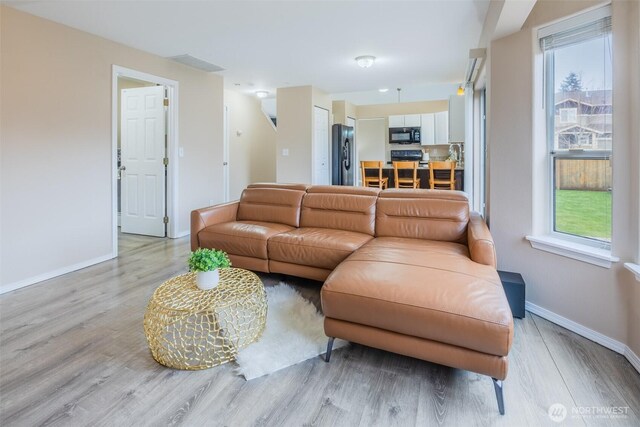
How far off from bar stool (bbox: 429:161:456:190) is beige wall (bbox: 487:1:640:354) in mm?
2719

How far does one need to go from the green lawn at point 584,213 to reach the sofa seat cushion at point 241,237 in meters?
2.10

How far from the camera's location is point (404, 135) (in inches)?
341

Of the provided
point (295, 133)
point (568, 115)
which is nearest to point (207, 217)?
point (568, 115)

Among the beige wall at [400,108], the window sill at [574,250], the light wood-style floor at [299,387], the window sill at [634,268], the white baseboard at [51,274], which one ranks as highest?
the beige wall at [400,108]

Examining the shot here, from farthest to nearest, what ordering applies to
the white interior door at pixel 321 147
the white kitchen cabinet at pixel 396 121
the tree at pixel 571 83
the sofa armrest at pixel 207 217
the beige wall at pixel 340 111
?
1. the white kitchen cabinet at pixel 396 121
2. the beige wall at pixel 340 111
3. the white interior door at pixel 321 147
4. the sofa armrest at pixel 207 217
5. the tree at pixel 571 83

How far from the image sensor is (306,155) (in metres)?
6.16

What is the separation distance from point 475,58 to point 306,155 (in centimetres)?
334

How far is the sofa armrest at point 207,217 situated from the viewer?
3.20 metres

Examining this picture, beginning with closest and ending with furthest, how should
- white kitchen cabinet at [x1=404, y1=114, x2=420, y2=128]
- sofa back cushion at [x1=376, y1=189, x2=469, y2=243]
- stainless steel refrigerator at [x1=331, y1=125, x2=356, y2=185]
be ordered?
sofa back cushion at [x1=376, y1=189, x2=469, y2=243]
stainless steel refrigerator at [x1=331, y1=125, x2=356, y2=185]
white kitchen cabinet at [x1=404, y1=114, x2=420, y2=128]

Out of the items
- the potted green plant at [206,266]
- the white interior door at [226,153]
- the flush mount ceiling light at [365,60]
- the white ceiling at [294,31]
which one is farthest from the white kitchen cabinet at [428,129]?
the potted green plant at [206,266]

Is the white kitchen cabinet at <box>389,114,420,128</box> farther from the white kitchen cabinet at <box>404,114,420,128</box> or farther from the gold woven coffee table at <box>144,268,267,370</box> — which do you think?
the gold woven coffee table at <box>144,268,267,370</box>

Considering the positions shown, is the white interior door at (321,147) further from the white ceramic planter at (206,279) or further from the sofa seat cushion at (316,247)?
the white ceramic planter at (206,279)

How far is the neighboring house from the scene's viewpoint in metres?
2.07

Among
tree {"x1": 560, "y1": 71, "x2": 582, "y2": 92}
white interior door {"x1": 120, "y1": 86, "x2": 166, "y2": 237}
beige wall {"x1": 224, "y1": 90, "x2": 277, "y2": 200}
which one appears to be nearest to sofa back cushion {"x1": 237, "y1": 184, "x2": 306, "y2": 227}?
white interior door {"x1": 120, "y1": 86, "x2": 166, "y2": 237}
